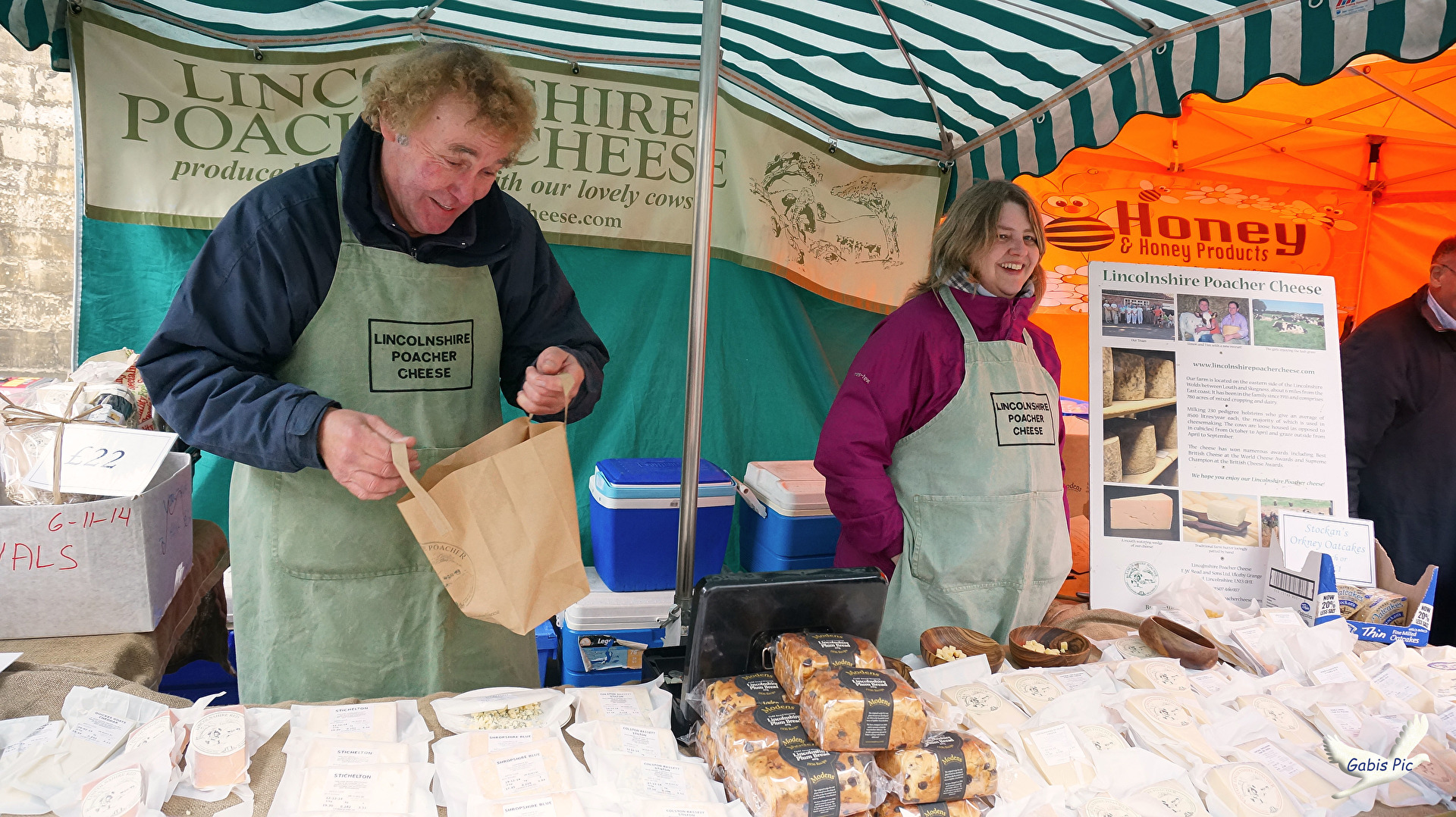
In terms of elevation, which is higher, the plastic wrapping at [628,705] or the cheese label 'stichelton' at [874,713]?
the cheese label 'stichelton' at [874,713]

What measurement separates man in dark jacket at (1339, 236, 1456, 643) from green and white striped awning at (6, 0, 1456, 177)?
48.2 inches

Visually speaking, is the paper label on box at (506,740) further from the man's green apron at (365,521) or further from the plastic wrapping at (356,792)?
the man's green apron at (365,521)

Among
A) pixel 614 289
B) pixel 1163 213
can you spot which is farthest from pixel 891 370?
pixel 1163 213

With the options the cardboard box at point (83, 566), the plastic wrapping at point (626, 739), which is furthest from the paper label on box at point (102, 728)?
the plastic wrapping at point (626, 739)

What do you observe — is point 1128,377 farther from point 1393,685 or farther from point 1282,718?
Result: point 1282,718

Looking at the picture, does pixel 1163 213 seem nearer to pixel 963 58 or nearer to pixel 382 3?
pixel 963 58

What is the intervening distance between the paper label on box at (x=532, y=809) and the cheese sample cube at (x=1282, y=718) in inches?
48.3

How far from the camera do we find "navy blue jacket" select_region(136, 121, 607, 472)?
1403 millimetres

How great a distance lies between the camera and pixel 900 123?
3.52 meters

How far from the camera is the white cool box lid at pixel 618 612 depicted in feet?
9.40

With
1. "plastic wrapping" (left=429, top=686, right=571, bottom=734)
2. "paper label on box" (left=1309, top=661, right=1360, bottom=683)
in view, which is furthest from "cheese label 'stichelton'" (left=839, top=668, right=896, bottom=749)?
"paper label on box" (left=1309, top=661, right=1360, bottom=683)

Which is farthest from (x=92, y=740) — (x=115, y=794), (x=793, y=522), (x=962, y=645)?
(x=793, y=522)

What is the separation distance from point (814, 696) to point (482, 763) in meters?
0.49

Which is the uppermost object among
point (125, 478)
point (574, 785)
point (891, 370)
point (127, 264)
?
point (127, 264)
